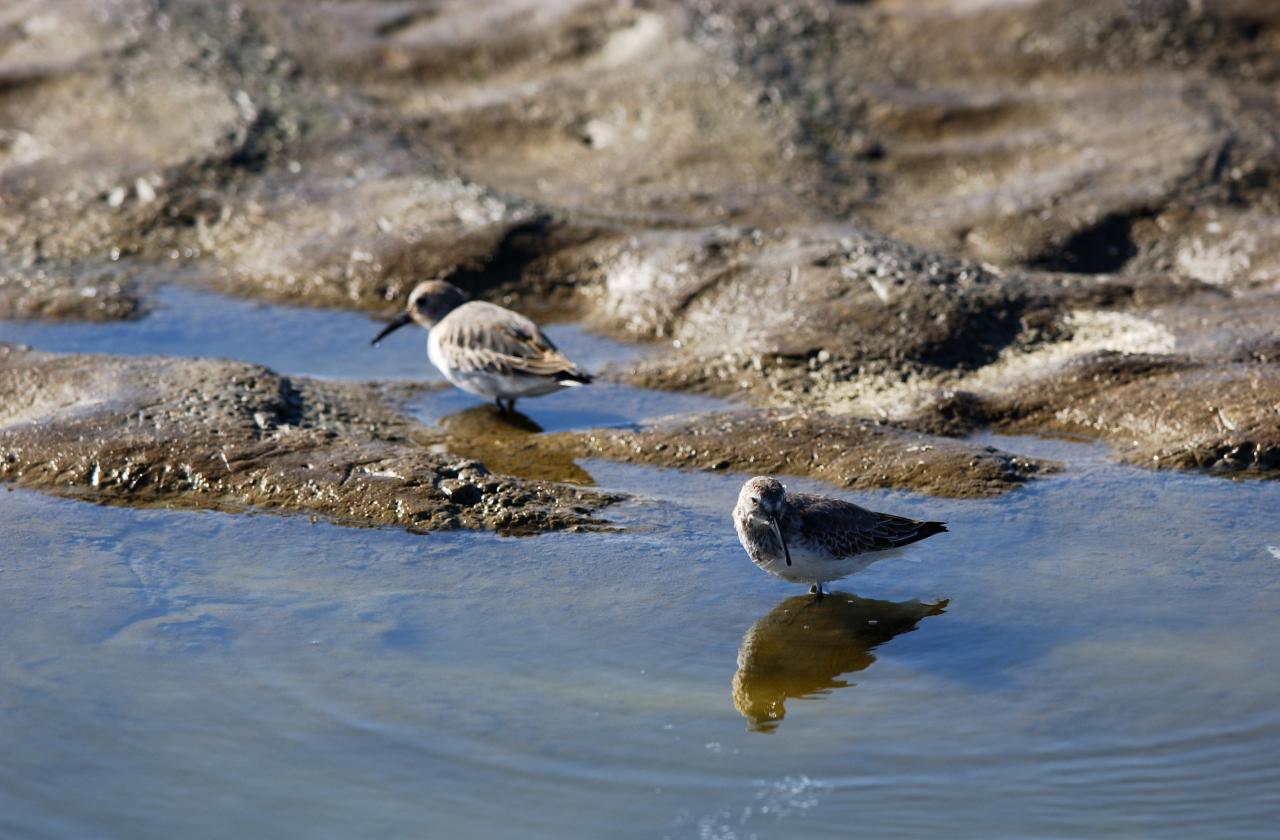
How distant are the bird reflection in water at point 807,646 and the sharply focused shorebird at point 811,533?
179 mm

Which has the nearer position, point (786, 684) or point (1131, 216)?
point (786, 684)

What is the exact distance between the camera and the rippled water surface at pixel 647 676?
576 cm

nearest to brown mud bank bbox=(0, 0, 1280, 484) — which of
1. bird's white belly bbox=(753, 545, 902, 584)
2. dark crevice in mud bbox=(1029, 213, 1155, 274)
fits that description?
dark crevice in mud bbox=(1029, 213, 1155, 274)

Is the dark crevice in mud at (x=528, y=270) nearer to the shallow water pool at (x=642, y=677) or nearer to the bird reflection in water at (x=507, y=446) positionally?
the bird reflection in water at (x=507, y=446)

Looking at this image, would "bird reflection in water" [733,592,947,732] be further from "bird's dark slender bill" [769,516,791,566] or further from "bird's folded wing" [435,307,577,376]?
"bird's folded wing" [435,307,577,376]

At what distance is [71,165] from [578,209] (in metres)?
4.61

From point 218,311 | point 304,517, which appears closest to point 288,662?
point 304,517

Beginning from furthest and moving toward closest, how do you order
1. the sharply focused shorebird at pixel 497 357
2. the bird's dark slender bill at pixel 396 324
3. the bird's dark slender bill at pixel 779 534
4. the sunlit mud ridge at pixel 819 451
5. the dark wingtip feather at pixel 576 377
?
the bird's dark slender bill at pixel 396 324 < the sharply focused shorebird at pixel 497 357 < the dark wingtip feather at pixel 576 377 < the sunlit mud ridge at pixel 819 451 < the bird's dark slender bill at pixel 779 534

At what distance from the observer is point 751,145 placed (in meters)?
14.3

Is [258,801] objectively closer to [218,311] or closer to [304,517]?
[304,517]

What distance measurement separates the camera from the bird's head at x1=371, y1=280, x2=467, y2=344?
37.8 ft

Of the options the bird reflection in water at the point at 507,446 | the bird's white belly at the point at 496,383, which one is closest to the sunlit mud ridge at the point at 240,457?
the bird reflection in water at the point at 507,446

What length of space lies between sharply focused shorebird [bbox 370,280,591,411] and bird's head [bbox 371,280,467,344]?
0.37 m

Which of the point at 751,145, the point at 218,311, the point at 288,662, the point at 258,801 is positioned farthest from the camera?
the point at 751,145
